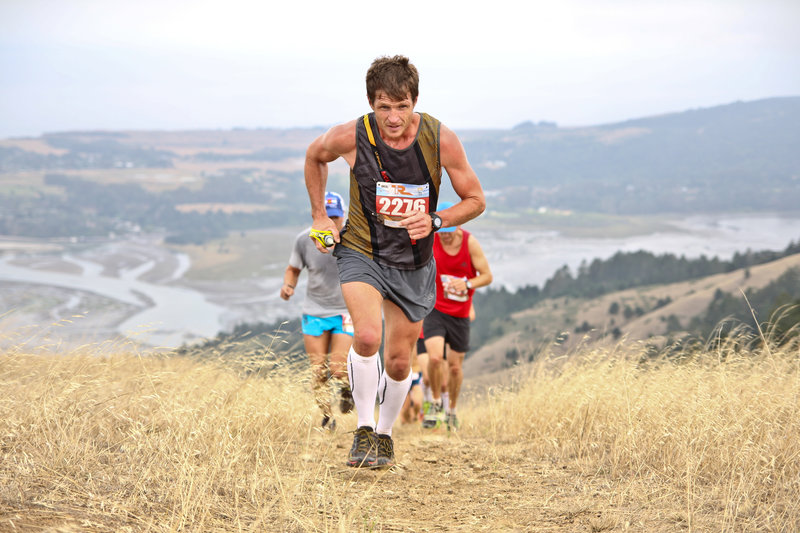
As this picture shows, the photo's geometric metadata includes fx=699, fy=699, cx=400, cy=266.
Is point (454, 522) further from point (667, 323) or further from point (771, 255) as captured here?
point (771, 255)

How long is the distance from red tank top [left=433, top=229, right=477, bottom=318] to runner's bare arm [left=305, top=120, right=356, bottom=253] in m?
2.92

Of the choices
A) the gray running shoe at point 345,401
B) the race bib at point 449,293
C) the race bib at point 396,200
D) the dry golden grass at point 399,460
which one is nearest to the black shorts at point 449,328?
the race bib at point 449,293

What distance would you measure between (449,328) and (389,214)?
11.3 ft

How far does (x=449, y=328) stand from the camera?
734cm

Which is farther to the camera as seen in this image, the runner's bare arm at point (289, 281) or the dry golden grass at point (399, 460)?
the runner's bare arm at point (289, 281)

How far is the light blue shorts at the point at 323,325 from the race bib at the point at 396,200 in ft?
8.10

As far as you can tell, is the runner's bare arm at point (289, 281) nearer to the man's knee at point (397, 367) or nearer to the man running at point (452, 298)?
the man running at point (452, 298)

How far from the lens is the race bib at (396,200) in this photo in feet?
13.3

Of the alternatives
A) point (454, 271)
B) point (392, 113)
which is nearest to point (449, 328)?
point (454, 271)

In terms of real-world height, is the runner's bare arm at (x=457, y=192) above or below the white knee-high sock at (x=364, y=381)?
above

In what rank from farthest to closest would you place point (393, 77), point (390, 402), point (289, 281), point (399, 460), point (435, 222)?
point (289, 281)
point (399, 460)
point (390, 402)
point (435, 222)
point (393, 77)

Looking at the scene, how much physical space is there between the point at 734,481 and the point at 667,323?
65.6m

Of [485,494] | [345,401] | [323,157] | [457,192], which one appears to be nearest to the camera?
[485,494]

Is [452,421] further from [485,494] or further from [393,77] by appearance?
[393,77]
